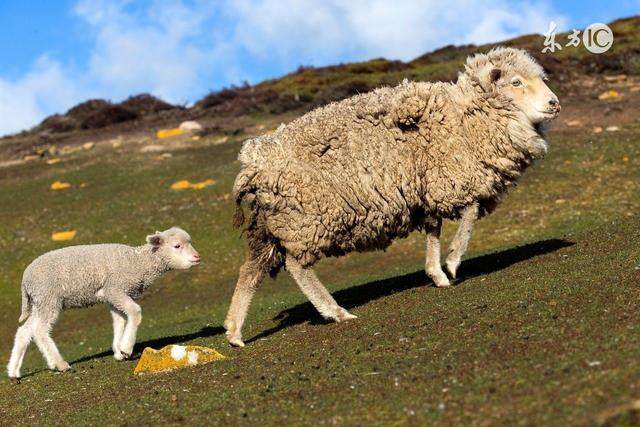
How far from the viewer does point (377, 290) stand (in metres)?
14.8

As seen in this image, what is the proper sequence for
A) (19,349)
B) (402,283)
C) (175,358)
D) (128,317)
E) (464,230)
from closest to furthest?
(175,358), (464,230), (19,349), (128,317), (402,283)

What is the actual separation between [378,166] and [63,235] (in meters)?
20.2

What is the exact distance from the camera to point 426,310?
37.2 ft

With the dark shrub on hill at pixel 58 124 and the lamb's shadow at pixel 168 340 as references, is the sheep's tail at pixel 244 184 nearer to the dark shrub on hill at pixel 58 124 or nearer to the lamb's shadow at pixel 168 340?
the lamb's shadow at pixel 168 340

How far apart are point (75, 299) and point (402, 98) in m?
5.98

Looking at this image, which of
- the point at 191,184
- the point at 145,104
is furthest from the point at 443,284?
the point at 145,104

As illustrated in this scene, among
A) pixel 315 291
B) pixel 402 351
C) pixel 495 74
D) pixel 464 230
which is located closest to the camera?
pixel 402 351

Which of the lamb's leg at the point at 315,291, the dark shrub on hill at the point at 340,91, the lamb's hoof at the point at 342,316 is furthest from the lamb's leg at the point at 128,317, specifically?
the dark shrub on hill at the point at 340,91

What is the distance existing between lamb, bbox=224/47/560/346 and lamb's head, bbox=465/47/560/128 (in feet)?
0.05

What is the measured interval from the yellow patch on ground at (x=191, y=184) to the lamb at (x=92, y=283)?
60.6ft

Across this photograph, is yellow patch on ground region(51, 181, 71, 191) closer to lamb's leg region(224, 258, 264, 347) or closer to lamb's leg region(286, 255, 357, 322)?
lamb's leg region(224, 258, 264, 347)

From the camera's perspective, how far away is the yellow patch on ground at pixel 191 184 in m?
33.5

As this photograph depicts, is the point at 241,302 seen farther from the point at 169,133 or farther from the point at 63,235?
the point at 169,133

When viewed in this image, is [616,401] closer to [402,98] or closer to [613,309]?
[613,309]
